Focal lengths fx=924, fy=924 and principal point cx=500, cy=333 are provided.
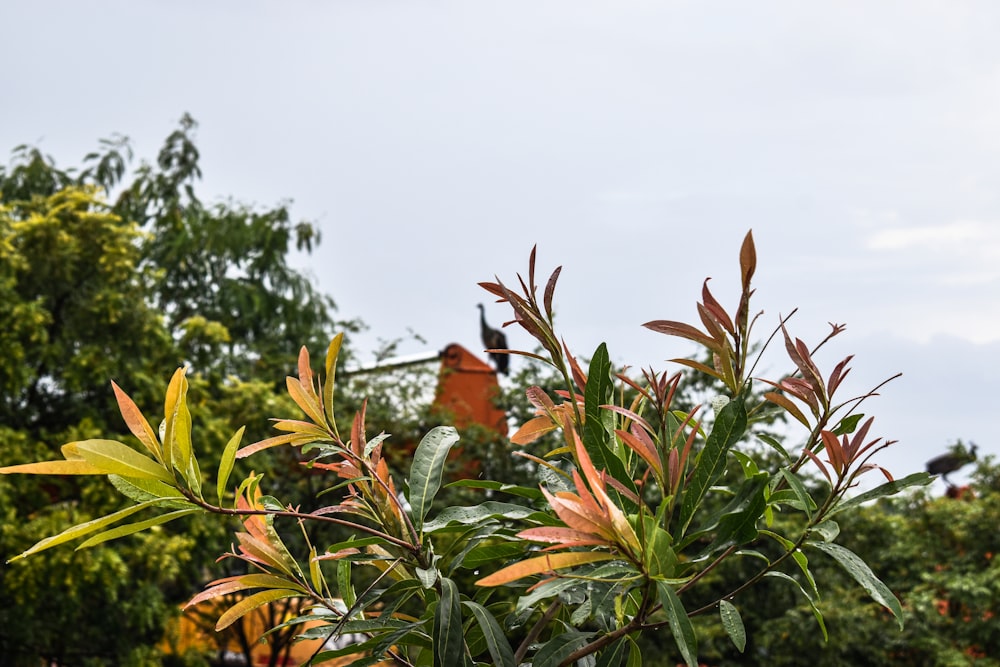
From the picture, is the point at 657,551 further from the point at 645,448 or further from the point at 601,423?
the point at 601,423

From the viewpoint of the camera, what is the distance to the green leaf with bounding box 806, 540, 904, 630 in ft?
3.59

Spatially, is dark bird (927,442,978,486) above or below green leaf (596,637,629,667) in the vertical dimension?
below

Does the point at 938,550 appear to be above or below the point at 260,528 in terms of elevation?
below

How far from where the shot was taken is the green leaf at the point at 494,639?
1.09 m

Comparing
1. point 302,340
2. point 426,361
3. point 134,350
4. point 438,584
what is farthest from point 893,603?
point 302,340

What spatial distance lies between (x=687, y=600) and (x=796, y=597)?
45.6 inches

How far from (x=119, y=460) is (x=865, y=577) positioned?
87 centimetres


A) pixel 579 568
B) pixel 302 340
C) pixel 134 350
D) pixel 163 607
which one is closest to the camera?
pixel 579 568

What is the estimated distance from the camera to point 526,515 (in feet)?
3.72

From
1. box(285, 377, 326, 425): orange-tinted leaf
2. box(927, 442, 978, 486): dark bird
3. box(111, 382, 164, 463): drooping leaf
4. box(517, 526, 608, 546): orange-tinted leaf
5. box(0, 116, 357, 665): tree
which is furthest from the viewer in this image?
box(927, 442, 978, 486): dark bird

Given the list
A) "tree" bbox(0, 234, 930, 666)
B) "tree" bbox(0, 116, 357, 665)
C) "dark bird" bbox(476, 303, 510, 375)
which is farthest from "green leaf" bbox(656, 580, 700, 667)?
"dark bird" bbox(476, 303, 510, 375)

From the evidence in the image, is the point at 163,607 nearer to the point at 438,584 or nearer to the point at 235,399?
the point at 235,399

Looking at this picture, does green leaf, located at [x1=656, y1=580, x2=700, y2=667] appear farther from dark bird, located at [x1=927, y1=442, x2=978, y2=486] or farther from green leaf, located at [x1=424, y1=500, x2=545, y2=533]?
dark bird, located at [x1=927, y1=442, x2=978, y2=486]

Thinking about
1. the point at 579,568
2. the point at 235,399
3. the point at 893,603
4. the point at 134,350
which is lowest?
the point at 893,603
